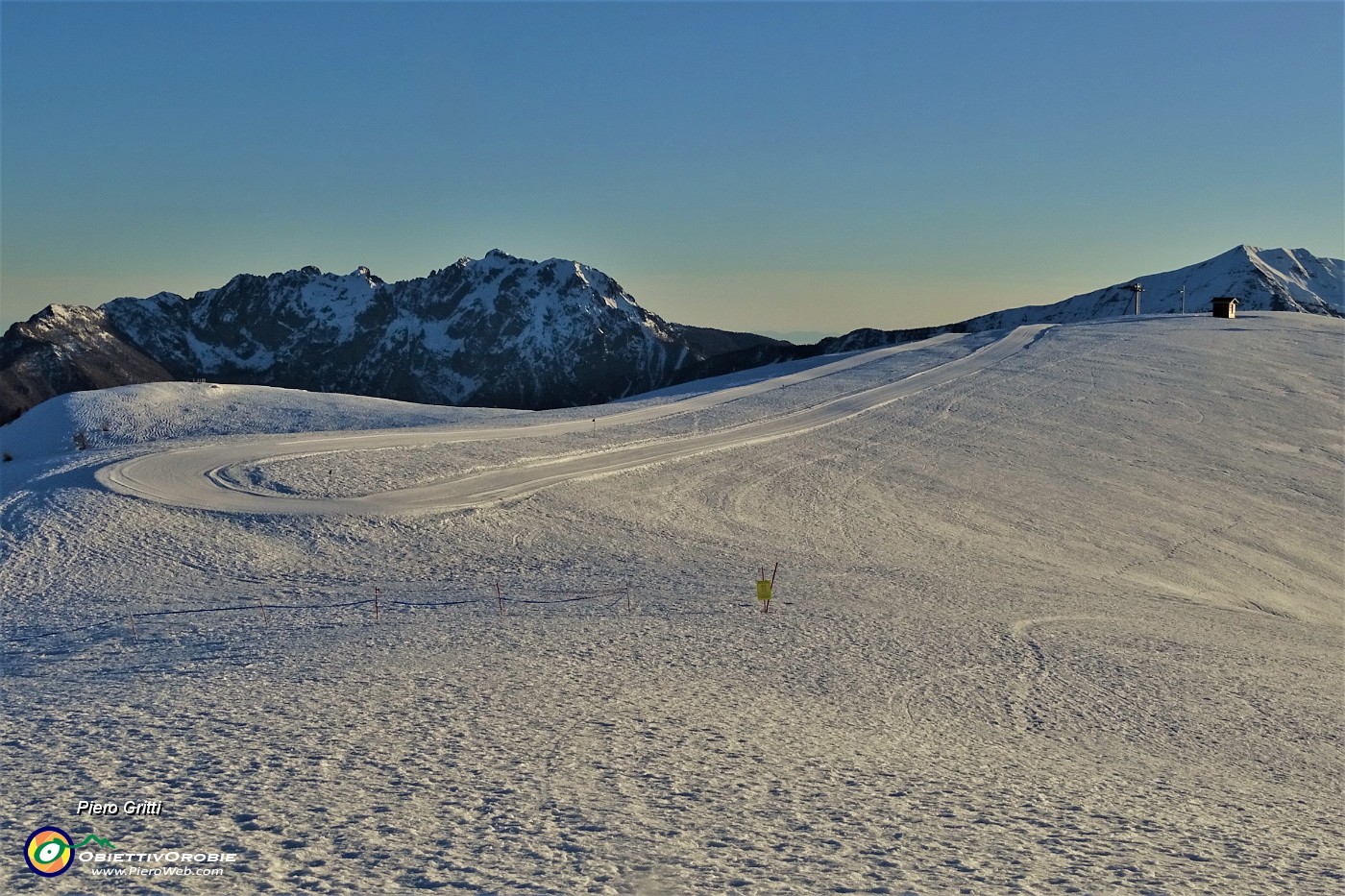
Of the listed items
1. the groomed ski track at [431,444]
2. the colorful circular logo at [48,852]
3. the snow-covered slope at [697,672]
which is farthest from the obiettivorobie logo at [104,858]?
the groomed ski track at [431,444]

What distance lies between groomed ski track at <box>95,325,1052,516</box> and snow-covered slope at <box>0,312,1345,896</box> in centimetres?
82

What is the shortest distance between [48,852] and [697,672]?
12578 millimetres

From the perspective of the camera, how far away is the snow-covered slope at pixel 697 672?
1341cm

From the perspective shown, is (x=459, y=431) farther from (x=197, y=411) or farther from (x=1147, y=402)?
(x=1147, y=402)

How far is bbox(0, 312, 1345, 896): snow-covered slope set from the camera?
13.4 m

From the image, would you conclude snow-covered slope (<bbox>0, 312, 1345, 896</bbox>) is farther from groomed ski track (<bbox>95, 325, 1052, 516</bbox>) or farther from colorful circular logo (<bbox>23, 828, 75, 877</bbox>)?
groomed ski track (<bbox>95, 325, 1052, 516</bbox>)

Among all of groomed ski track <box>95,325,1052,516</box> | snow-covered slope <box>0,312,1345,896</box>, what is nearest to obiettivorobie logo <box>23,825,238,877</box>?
snow-covered slope <box>0,312,1345,896</box>

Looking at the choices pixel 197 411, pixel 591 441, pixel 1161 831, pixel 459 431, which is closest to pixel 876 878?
pixel 1161 831

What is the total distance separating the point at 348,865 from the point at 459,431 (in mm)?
44531

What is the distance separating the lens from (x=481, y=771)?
1555cm

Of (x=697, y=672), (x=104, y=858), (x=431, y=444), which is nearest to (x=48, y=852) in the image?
(x=104, y=858)

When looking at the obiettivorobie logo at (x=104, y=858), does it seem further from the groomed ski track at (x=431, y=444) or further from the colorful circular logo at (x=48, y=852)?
the groomed ski track at (x=431, y=444)

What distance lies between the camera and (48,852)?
12352mm

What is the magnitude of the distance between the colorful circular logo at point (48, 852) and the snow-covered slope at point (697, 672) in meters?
0.27
